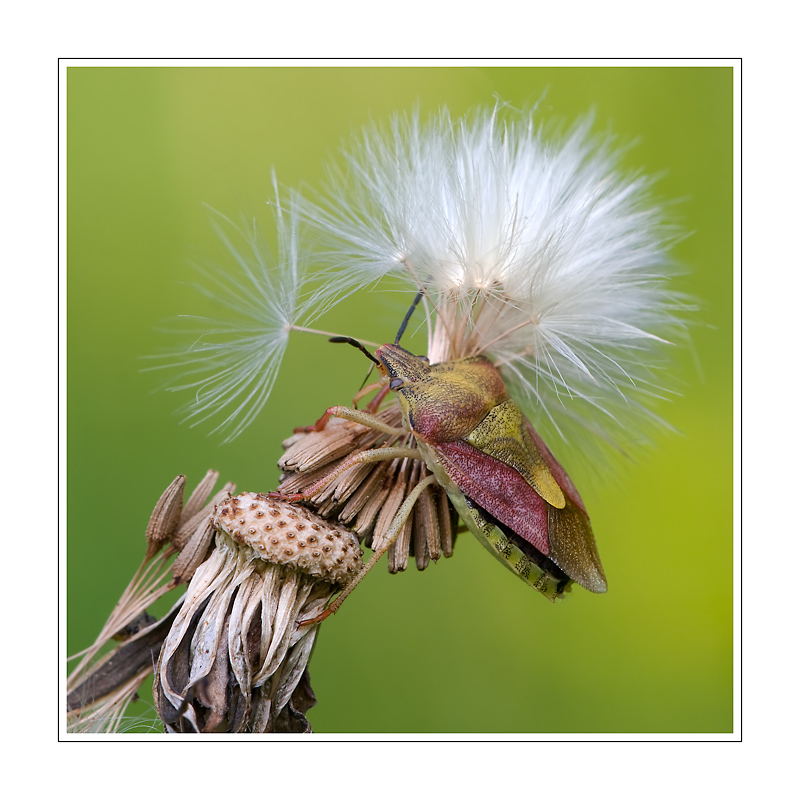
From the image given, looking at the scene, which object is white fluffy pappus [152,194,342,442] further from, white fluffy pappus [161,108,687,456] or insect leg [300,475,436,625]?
insect leg [300,475,436,625]

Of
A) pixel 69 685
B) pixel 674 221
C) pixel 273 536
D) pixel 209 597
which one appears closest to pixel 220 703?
pixel 209 597

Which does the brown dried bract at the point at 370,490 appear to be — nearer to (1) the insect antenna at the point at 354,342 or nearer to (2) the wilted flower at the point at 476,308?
(2) the wilted flower at the point at 476,308

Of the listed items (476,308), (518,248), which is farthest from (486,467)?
(518,248)

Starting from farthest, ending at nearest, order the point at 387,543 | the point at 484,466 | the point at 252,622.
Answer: the point at 484,466 → the point at 387,543 → the point at 252,622

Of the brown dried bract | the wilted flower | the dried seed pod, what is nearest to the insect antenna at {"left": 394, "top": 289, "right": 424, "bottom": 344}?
the wilted flower

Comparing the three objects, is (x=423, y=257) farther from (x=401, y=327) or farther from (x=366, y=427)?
(x=366, y=427)

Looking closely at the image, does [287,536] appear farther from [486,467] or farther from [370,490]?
[486,467]
